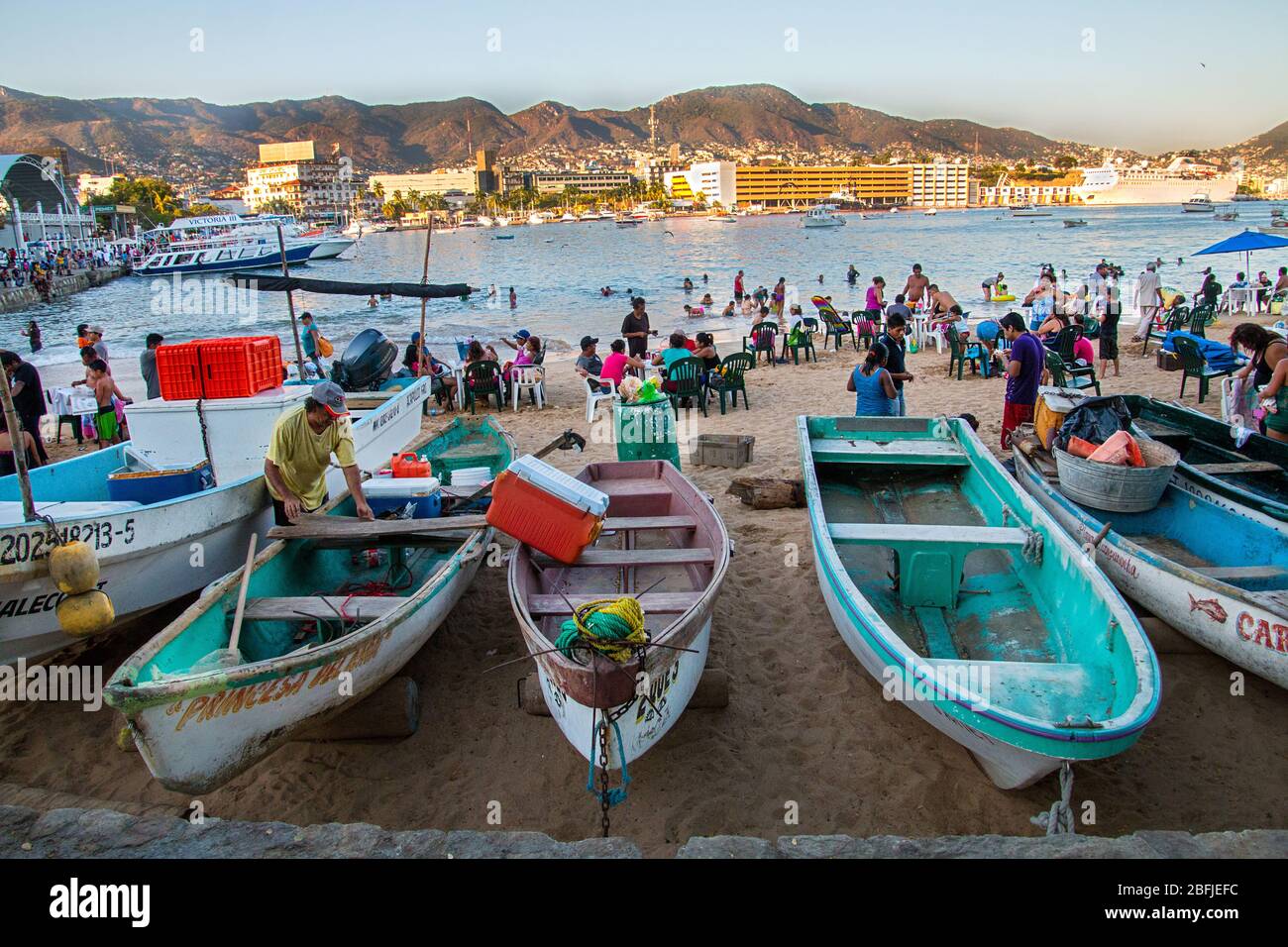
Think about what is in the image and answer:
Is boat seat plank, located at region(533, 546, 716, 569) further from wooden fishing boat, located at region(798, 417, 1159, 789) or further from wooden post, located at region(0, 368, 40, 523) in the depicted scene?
wooden post, located at region(0, 368, 40, 523)

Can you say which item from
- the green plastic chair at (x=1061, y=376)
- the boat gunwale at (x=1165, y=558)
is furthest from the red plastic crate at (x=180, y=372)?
the green plastic chair at (x=1061, y=376)

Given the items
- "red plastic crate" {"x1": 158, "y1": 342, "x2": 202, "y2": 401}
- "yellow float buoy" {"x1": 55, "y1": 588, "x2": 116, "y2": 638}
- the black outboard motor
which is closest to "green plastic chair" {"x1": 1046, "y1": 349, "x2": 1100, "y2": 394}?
the black outboard motor

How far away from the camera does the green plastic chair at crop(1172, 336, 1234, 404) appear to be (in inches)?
434

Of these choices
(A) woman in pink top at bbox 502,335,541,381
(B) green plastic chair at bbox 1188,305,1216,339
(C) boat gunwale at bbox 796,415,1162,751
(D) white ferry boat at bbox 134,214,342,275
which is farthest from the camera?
(D) white ferry boat at bbox 134,214,342,275

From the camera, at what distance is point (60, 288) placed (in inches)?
1859

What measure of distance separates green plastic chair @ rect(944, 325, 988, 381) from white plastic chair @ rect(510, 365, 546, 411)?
293 inches

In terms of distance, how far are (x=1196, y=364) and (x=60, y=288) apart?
58089 millimetres

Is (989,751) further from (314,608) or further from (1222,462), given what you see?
(1222,462)

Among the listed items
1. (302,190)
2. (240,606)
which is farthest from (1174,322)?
(302,190)

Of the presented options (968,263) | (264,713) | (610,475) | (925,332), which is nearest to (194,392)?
(610,475)

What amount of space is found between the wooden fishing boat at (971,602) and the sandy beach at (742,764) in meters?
0.45

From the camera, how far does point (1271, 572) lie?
16.4 ft
